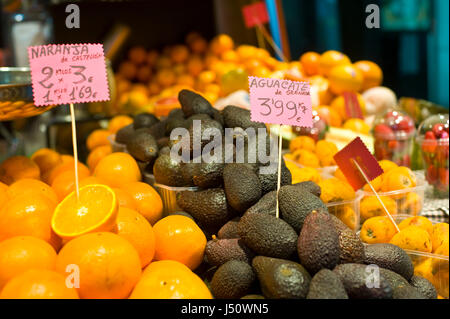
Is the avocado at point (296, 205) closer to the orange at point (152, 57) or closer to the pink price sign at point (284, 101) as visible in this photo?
the pink price sign at point (284, 101)

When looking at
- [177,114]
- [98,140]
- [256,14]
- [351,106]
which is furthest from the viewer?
[256,14]

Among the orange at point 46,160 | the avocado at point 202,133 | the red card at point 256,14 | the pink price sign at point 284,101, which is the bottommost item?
the orange at point 46,160

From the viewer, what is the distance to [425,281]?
3.85 feet

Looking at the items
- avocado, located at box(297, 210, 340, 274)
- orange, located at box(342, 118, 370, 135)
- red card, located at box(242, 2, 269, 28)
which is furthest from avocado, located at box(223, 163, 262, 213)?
red card, located at box(242, 2, 269, 28)

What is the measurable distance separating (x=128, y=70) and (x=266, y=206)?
261 centimetres

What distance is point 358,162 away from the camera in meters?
1.56

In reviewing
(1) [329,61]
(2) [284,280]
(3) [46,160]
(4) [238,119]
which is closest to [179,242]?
(2) [284,280]

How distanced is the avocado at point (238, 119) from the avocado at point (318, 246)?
589 millimetres

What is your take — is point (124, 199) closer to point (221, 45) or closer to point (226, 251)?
point (226, 251)

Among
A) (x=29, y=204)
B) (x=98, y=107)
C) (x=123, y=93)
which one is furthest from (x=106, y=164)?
(x=123, y=93)

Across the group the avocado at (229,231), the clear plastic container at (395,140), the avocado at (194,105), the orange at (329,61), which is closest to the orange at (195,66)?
the orange at (329,61)

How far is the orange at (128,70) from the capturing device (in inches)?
142
